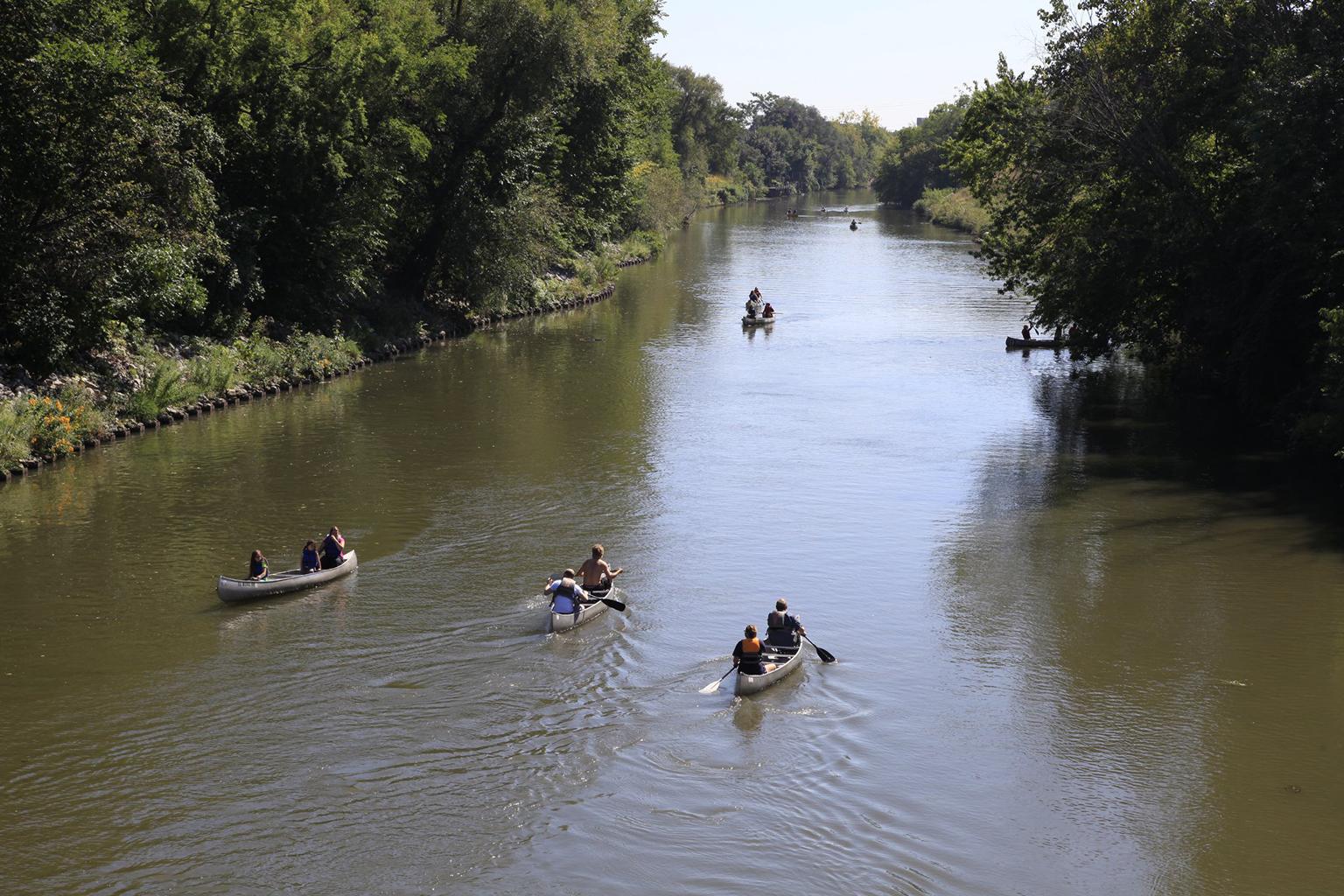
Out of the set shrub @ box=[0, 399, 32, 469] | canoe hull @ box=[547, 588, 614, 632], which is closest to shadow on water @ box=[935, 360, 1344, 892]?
canoe hull @ box=[547, 588, 614, 632]

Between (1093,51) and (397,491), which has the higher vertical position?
(1093,51)

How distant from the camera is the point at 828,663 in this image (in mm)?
18641

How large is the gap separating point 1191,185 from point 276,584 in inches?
Answer: 1004

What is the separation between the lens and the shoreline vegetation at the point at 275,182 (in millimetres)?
28984

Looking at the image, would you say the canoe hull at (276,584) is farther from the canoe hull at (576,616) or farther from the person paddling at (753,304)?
the person paddling at (753,304)

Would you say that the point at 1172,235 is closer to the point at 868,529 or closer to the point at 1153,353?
the point at 1153,353

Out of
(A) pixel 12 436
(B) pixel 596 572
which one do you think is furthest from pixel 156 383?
(B) pixel 596 572

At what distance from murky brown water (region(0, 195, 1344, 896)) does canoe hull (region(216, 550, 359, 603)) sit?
0.34 meters

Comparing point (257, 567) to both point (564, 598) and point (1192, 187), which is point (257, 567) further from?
point (1192, 187)

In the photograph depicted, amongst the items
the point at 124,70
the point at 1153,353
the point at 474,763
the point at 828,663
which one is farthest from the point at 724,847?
the point at 1153,353

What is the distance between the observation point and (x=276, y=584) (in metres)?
20.6

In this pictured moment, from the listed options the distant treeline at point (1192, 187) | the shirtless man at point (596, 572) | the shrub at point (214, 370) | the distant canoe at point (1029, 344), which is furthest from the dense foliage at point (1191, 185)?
the shrub at point (214, 370)

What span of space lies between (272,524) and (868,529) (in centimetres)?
1189

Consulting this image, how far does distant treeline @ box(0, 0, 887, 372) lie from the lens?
29.0m
